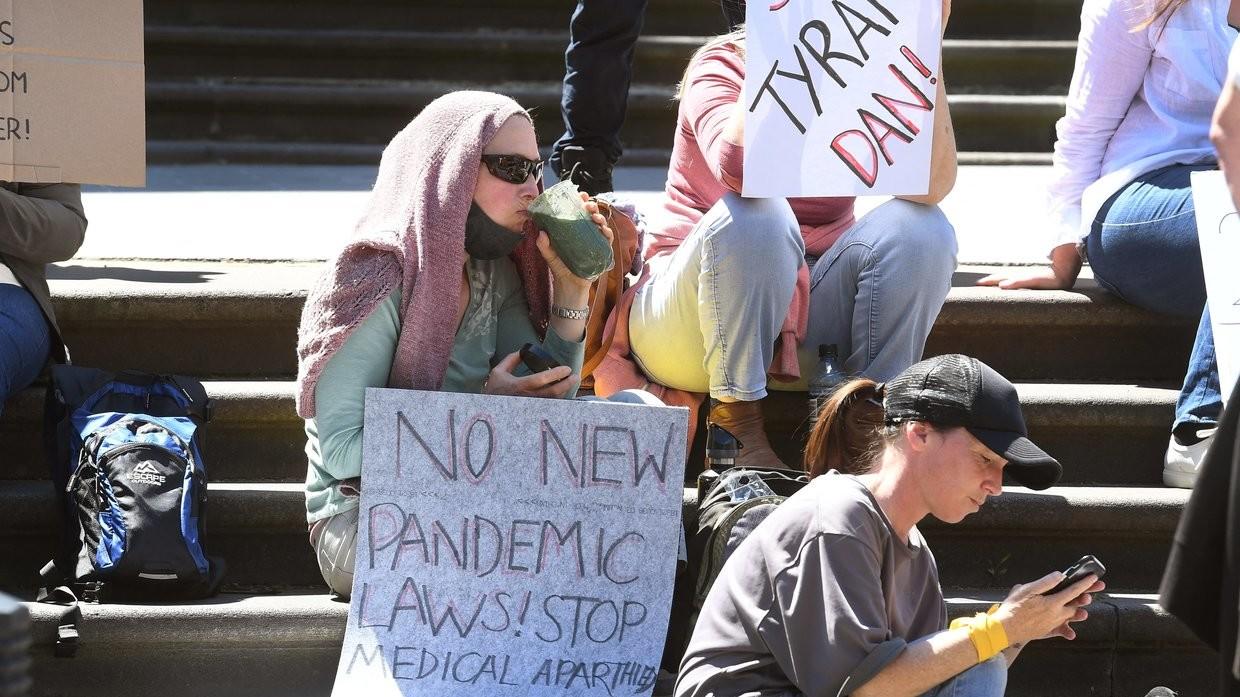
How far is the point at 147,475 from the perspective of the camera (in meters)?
3.21

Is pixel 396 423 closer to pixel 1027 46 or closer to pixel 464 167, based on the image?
pixel 464 167

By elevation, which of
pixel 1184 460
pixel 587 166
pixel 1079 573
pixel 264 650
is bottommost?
pixel 264 650

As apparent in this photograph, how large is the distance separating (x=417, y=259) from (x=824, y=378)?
97 centimetres

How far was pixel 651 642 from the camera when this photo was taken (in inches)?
122

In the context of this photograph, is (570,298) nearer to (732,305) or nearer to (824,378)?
(732,305)

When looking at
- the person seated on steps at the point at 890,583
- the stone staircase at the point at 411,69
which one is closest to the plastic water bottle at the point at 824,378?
the person seated on steps at the point at 890,583

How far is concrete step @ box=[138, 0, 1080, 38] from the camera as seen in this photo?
7.11m

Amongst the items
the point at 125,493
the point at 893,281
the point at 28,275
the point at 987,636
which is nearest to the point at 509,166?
the point at 893,281

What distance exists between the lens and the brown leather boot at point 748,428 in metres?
3.49

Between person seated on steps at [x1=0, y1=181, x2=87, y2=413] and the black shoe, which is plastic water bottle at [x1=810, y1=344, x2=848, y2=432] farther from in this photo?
person seated on steps at [x1=0, y1=181, x2=87, y2=413]

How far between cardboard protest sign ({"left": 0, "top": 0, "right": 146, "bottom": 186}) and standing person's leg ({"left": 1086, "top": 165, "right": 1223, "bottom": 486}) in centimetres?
236

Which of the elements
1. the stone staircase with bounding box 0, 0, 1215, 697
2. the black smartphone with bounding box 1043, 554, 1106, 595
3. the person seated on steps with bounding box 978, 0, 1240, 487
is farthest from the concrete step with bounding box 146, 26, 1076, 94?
the black smartphone with bounding box 1043, 554, 1106, 595

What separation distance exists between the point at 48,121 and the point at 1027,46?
15.0 ft

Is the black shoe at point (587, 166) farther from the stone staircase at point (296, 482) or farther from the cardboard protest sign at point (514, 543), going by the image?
the cardboard protest sign at point (514, 543)
